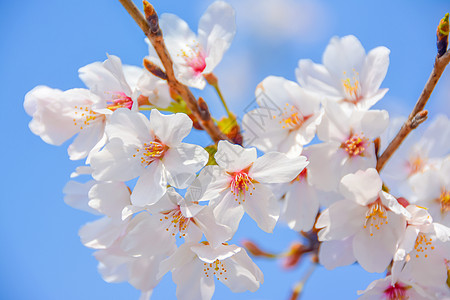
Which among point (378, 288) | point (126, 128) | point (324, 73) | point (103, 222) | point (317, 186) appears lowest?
point (378, 288)

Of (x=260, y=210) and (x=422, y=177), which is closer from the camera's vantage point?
(x=260, y=210)

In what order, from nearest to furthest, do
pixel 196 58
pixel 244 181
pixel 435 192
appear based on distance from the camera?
pixel 244 181 → pixel 435 192 → pixel 196 58

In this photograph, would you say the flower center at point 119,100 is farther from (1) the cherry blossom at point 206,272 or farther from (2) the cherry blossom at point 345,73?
(2) the cherry blossom at point 345,73

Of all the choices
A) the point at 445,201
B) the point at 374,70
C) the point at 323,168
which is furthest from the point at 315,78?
the point at 445,201

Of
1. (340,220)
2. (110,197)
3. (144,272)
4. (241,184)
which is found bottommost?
(340,220)

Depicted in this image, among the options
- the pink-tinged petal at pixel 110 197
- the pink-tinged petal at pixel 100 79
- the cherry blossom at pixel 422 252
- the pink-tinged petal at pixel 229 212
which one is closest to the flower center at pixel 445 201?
the cherry blossom at pixel 422 252

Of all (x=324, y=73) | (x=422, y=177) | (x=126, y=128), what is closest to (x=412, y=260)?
(x=422, y=177)

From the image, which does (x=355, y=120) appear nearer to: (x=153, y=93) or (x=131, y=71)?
(x=153, y=93)

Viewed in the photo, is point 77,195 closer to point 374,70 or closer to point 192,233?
point 192,233

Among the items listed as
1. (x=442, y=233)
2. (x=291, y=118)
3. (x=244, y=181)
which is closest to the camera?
(x=442, y=233)
